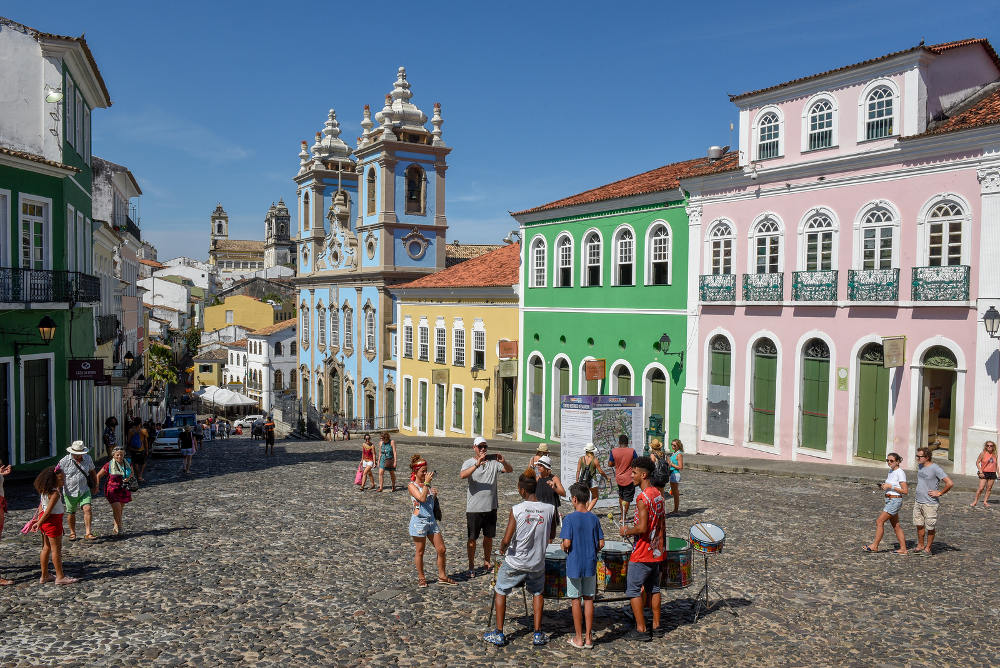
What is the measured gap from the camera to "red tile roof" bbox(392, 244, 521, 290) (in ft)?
104

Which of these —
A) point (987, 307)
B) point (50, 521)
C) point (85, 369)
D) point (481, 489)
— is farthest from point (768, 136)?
point (50, 521)

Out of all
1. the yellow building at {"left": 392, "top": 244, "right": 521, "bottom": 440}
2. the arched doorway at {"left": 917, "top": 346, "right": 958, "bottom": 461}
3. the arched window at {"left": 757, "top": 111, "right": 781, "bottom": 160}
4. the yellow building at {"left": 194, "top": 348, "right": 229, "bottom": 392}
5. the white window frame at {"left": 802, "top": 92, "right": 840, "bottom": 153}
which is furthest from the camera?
the yellow building at {"left": 194, "top": 348, "right": 229, "bottom": 392}

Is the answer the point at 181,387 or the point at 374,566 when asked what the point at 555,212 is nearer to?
the point at 374,566

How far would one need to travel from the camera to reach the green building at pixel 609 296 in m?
23.5

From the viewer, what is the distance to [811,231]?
65.7 feet

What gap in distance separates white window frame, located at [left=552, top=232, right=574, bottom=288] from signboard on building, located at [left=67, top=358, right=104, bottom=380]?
14847mm

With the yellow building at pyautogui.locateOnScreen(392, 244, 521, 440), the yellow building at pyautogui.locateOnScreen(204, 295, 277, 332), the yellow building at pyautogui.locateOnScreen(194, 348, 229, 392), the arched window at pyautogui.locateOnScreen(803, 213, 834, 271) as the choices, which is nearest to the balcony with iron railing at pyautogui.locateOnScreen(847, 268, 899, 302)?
the arched window at pyautogui.locateOnScreen(803, 213, 834, 271)

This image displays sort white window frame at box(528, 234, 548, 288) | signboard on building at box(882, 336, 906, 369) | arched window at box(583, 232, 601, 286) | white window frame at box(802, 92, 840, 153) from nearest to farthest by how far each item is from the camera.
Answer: signboard on building at box(882, 336, 906, 369) < white window frame at box(802, 92, 840, 153) < arched window at box(583, 232, 601, 286) < white window frame at box(528, 234, 548, 288)

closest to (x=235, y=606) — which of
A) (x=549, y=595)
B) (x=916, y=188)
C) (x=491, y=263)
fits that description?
(x=549, y=595)

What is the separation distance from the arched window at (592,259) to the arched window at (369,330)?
19.5 m

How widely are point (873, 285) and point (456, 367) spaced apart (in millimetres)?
18615

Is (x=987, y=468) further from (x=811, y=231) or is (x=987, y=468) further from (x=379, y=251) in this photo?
(x=379, y=251)

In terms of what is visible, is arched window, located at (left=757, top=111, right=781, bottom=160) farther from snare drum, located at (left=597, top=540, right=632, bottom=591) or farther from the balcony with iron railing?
snare drum, located at (left=597, top=540, right=632, bottom=591)

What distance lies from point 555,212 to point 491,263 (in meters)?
7.78
